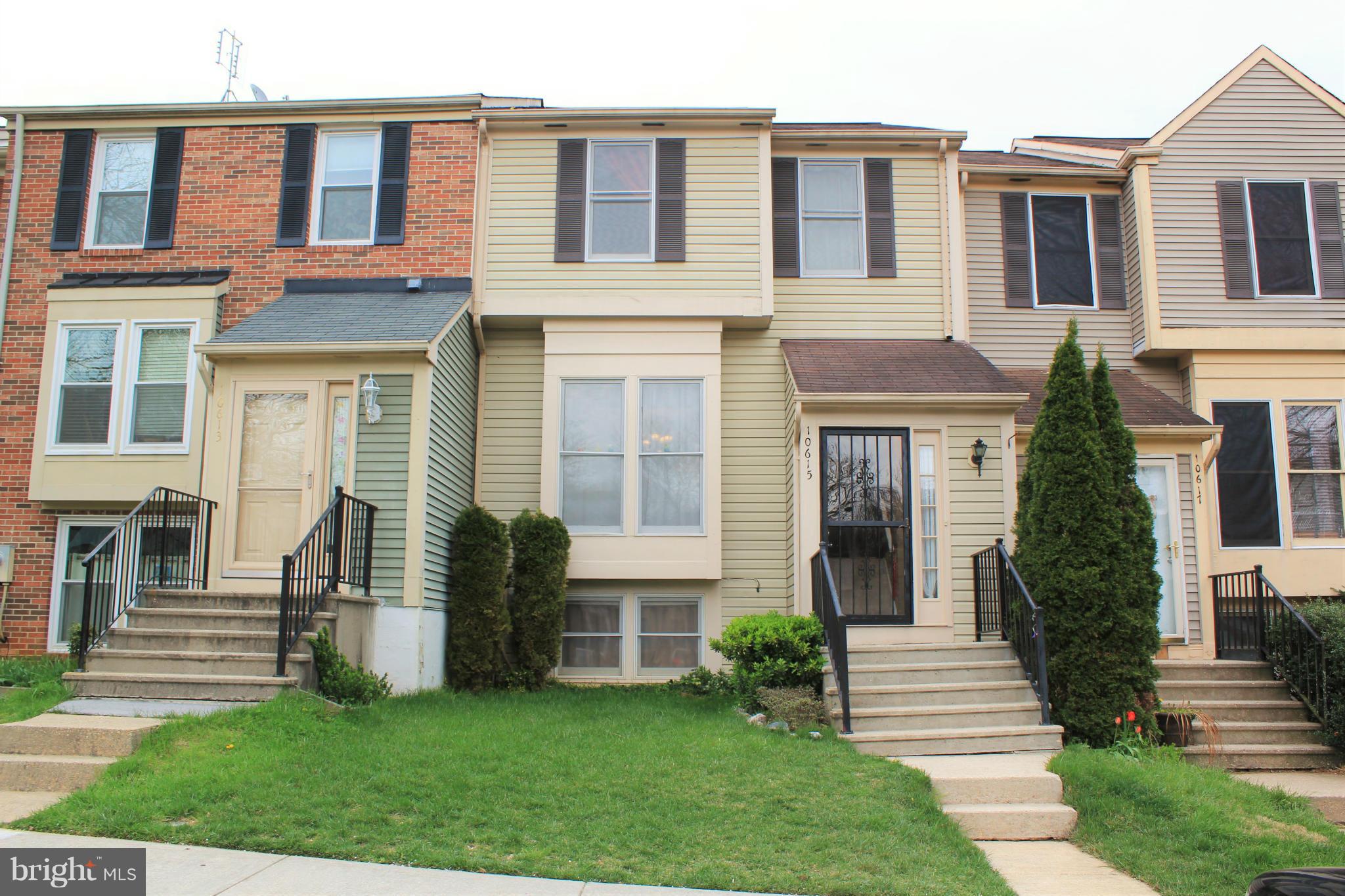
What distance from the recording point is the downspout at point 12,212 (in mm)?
11438

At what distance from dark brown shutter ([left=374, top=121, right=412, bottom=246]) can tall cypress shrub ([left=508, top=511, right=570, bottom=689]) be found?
148 inches

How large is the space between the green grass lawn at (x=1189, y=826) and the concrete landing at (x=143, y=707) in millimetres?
5733

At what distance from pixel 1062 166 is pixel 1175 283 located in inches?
80.0

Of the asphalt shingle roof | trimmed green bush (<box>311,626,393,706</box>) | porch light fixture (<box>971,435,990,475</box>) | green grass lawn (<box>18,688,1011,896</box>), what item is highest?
the asphalt shingle roof

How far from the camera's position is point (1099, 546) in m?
8.00

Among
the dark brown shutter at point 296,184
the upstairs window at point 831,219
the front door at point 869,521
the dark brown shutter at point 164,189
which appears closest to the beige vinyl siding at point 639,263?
the upstairs window at point 831,219

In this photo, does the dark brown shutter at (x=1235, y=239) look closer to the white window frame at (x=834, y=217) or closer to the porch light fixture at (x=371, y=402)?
the white window frame at (x=834, y=217)

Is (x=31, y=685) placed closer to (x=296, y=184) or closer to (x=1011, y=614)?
(x=296, y=184)

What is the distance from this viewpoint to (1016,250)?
12.4 metres

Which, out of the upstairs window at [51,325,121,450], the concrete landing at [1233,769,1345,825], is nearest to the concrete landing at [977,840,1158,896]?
the concrete landing at [1233,769,1345,825]

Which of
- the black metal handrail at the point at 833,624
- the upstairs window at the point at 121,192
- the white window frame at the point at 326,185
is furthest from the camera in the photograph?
the upstairs window at the point at 121,192

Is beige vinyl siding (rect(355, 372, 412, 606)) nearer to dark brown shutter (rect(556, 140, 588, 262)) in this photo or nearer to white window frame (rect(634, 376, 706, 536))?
white window frame (rect(634, 376, 706, 536))

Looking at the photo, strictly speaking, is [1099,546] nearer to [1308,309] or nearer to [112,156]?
[1308,309]

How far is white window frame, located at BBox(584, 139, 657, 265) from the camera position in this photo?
37.5 feet
